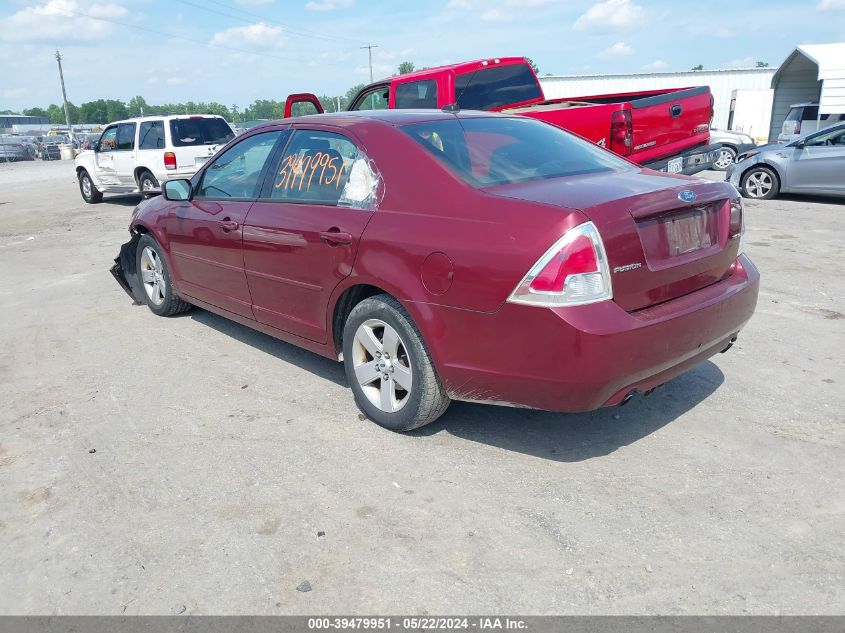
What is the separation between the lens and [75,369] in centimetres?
496

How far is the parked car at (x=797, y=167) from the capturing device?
11727 mm

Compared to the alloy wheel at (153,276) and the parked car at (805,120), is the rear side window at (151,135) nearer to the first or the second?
the alloy wheel at (153,276)

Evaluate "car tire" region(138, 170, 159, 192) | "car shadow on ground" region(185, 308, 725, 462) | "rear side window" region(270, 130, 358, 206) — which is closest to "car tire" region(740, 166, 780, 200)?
"car shadow on ground" region(185, 308, 725, 462)

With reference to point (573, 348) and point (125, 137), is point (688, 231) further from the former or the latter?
point (125, 137)

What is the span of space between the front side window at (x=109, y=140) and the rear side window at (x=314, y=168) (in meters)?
12.7

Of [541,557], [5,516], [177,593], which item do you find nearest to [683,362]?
[541,557]

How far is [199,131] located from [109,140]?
2731 millimetres

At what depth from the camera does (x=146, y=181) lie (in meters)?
14.6

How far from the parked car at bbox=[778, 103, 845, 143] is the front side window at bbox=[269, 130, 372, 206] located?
20777mm

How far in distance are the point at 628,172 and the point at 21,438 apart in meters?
3.72

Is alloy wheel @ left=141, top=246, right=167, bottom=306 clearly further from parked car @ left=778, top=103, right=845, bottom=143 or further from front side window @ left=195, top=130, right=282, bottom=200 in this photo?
parked car @ left=778, top=103, right=845, bottom=143

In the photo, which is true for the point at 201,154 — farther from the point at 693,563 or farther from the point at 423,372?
the point at 693,563
